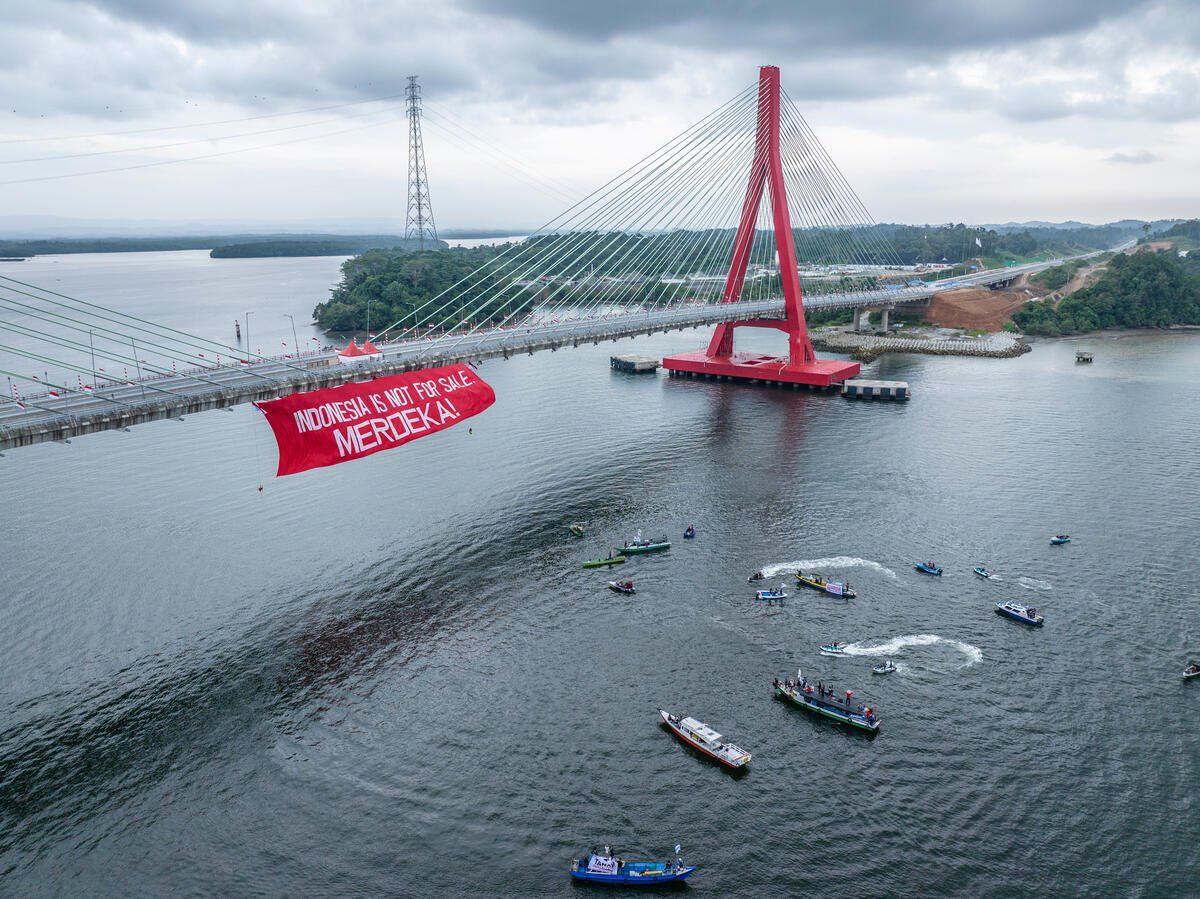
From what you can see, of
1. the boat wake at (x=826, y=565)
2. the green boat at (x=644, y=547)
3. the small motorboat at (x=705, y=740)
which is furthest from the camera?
the green boat at (x=644, y=547)


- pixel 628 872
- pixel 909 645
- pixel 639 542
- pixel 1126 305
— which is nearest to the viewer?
pixel 628 872

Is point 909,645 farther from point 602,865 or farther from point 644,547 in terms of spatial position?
point 602,865

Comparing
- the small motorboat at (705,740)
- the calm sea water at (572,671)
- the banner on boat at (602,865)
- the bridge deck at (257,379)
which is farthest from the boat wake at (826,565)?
the bridge deck at (257,379)

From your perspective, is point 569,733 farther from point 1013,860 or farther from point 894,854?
point 1013,860

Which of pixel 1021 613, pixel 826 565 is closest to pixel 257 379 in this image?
pixel 826 565

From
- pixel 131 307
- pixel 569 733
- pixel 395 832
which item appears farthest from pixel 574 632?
pixel 131 307

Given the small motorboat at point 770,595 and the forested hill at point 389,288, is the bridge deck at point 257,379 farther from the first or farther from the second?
the forested hill at point 389,288
